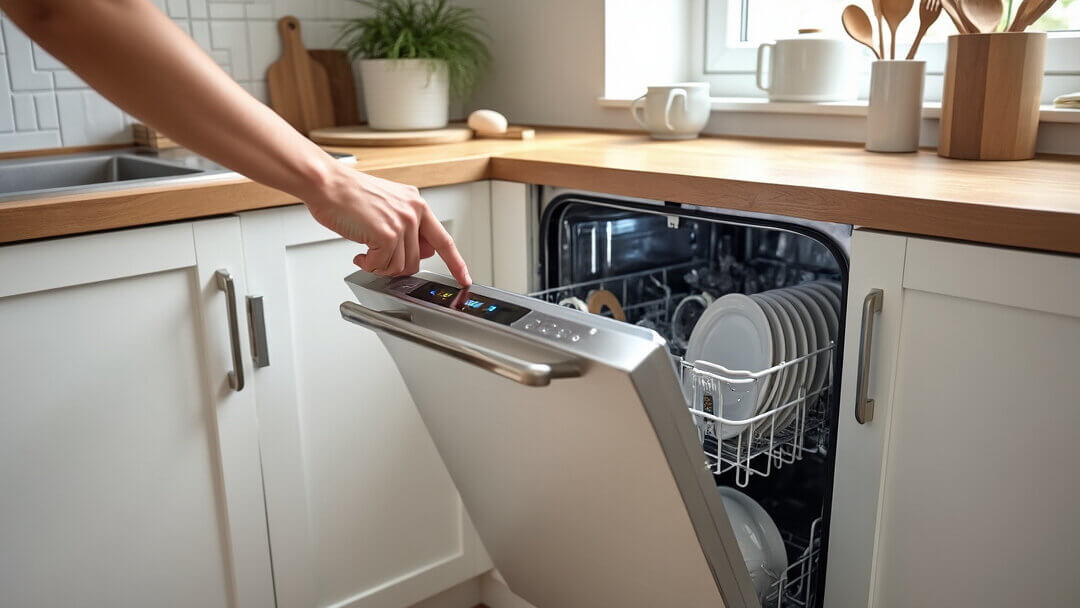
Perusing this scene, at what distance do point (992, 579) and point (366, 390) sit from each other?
3.01 ft

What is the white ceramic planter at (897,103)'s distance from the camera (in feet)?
4.67

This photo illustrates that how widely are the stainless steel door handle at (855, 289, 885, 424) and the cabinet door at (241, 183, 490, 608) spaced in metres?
0.70

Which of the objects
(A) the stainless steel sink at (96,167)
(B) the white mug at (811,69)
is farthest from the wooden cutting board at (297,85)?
(B) the white mug at (811,69)

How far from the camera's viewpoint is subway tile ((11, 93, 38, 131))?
170 cm

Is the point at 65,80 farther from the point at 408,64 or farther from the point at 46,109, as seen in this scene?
the point at 408,64

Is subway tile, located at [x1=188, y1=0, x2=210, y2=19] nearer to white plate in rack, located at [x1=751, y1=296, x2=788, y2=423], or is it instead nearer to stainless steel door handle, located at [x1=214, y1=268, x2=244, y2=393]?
stainless steel door handle, located at [x1=214, y1=268, x2=244, y2=393]

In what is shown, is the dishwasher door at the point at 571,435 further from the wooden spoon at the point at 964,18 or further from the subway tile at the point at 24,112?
the subway tile at the point at 24,112

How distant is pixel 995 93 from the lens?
1.33 m

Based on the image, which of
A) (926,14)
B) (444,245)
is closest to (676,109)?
(926,14)

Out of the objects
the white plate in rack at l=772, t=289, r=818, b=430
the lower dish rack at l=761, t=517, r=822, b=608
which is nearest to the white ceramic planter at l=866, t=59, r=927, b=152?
the white plate in rack at l=772, t=289, r=818, b=430

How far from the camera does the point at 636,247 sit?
166 centimetres

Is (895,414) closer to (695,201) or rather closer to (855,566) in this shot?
(855,566)

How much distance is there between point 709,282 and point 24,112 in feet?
4.22

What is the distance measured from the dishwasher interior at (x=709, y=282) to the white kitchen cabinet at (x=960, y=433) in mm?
144
